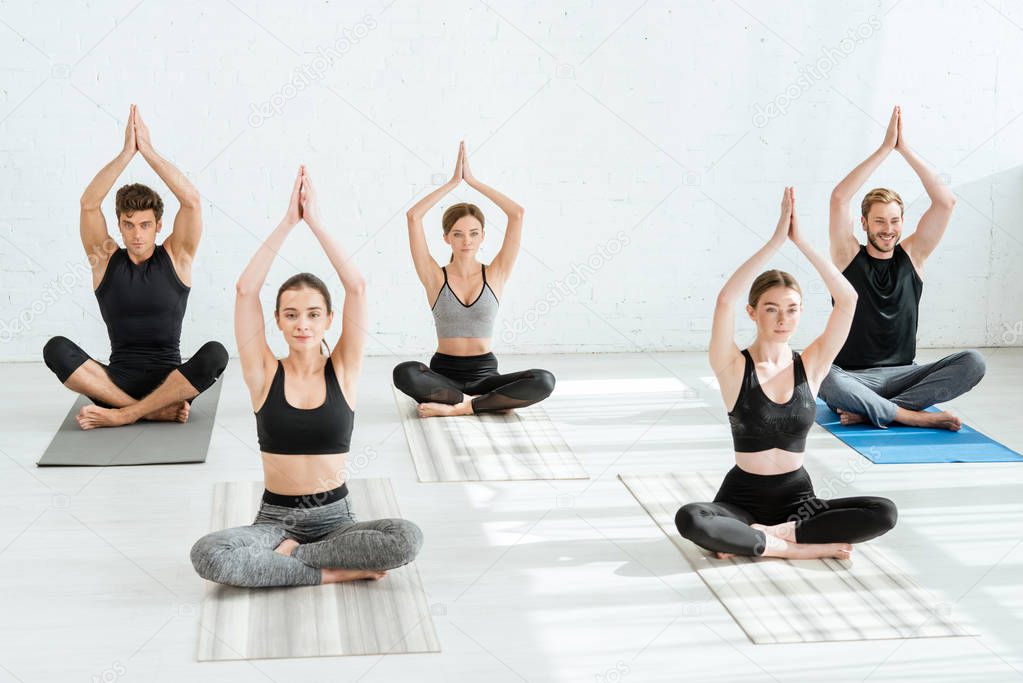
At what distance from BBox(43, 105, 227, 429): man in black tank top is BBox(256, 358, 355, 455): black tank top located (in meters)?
1.57

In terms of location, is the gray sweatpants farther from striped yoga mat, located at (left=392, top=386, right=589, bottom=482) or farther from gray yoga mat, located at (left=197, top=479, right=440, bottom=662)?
gray yoga mat, located at (left=197, top=479, right=440, bottom=662)

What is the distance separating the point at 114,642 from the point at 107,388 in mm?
2115

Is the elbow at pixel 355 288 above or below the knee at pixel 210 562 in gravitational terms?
above

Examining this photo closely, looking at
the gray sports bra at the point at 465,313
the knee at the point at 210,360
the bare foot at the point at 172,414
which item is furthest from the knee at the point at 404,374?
the bare foot at the point at 172,414

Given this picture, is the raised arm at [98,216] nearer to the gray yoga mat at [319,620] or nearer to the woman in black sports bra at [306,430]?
the woman in black sports bra at [306,430]

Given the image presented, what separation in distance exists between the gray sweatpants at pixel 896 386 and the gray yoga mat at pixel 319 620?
2334 mm

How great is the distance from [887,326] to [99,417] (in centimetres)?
335

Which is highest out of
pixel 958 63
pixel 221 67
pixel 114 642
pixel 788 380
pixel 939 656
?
pixel 958 63

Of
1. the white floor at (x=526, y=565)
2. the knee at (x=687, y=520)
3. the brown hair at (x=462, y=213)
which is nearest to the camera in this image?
the white floor at (x=526, y=565)

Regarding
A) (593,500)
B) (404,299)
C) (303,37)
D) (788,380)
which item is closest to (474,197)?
(404,299)

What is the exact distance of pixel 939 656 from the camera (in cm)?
319

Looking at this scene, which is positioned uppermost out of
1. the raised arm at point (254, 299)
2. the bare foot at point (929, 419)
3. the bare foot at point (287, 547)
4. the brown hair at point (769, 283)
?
the brown hair at point (769, 283)

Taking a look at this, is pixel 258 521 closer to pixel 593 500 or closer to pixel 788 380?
pixel 593 500

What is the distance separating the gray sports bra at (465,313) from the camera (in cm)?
541
